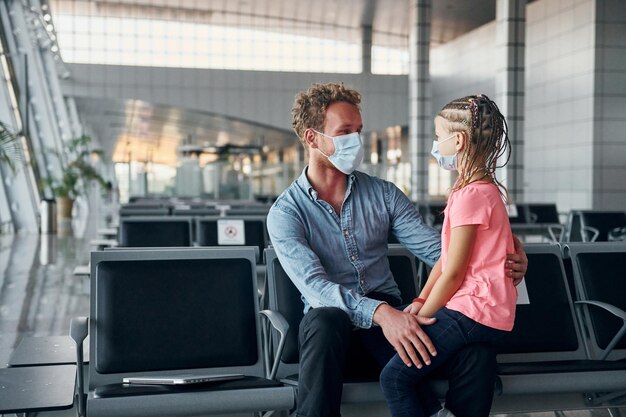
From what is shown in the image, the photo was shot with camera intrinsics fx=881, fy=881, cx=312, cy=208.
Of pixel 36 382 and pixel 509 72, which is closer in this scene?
pixel 36 382

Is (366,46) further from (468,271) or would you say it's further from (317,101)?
(468,271)

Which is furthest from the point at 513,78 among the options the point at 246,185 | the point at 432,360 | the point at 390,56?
the point at 390,56

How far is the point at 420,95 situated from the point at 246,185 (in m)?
10.4

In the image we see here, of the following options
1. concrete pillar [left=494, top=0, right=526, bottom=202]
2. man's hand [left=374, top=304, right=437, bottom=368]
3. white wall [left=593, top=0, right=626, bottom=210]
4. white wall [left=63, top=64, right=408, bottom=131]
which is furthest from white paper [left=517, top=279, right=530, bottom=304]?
white wall [left=63, top=64, right=408, bottom=131]

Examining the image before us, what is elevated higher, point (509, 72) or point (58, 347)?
point (509, 72)

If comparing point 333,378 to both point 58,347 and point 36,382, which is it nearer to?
point 36,382

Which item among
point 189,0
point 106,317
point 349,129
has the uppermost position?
point 189,0

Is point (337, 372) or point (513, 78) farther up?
point (513, 78)

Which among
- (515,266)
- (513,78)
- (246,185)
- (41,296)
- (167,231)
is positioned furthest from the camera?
(246,185)

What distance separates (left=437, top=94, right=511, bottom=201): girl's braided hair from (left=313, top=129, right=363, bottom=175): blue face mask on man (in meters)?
0.50

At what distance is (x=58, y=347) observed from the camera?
15.3 feet

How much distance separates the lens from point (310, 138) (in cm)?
384

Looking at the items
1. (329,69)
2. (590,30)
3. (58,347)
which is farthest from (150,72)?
(58,347)

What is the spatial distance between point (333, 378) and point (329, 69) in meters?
41.0
